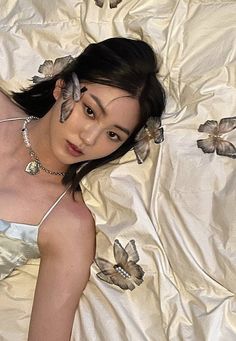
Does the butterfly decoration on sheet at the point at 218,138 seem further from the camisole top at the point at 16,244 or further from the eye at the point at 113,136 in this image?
the camisole top at the point at 16,244

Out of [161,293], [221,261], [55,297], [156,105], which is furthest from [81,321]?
[156,105]

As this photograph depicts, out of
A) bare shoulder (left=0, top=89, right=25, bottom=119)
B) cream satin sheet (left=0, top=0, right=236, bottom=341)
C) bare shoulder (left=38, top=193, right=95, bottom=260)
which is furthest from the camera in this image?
bare shoulder (left=0, top=89, right=25, bottom=119)

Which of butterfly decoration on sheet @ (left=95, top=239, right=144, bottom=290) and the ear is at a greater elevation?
the ear

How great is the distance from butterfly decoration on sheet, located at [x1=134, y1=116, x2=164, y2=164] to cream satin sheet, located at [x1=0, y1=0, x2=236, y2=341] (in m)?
0.02

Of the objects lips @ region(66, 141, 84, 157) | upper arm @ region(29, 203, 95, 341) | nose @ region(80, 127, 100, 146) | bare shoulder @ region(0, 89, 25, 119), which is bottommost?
upper arm @ region(29, 203, 95, 341)

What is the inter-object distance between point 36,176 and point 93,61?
0.93 feet

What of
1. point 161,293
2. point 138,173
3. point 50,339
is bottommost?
point 50,339

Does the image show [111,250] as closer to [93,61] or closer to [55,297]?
[55,297]

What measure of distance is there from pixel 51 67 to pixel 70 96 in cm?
22

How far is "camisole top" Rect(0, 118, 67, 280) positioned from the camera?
129 cm

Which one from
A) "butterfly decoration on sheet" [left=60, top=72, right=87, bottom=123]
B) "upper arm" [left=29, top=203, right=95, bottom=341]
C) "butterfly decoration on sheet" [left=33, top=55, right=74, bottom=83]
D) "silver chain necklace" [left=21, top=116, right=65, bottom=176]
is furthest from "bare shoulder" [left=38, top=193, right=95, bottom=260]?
"butterfly decoration on sheet" [left=33, top=55, right=74, bottom=83]

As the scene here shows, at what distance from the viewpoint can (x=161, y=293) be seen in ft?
3.99

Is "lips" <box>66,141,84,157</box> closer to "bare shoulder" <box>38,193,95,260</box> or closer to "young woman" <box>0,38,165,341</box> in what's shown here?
"young woman" <box>0,38,165,341</box>

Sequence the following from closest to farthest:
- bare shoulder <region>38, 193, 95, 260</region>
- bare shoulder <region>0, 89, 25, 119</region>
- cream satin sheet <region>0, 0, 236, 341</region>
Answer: cream satin sheet <region>0, 0, 236, 341</region> → bare shoulder <region>38, 193, 95, 260</region> → bare shoulder <region>0, 89, 25, 119</region>
